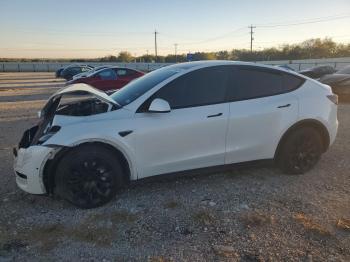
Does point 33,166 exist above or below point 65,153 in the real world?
below

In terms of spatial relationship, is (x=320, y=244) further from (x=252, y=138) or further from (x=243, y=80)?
(x=243, y=80)

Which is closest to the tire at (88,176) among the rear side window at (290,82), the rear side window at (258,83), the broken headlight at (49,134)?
the broken headlight at (49,134)

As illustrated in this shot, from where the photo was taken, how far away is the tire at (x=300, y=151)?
5.12 m

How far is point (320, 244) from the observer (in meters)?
3.44

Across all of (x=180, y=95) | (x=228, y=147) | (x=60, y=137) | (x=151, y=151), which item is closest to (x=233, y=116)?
(x=228, y=147)

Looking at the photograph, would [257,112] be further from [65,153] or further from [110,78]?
[110,78]

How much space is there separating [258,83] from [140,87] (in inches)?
63.2

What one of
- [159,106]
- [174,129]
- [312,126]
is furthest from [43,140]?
[312,126]

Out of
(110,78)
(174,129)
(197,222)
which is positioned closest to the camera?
(197,222)

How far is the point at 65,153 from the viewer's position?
13.3ft

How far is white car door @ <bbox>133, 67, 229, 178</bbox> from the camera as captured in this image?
14.2ft

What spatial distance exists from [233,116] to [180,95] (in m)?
0.74

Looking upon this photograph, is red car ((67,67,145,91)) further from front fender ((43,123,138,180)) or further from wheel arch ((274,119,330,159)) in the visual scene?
front fender ((43,123,138,180))

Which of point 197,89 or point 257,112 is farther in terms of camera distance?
point 257,112
